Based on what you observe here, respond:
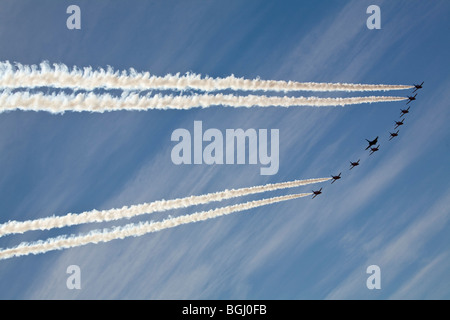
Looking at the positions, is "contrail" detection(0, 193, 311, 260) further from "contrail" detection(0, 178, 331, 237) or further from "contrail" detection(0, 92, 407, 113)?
"contrail" detection(0, 92, 407, 113)

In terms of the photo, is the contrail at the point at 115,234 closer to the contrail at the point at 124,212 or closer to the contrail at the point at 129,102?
the contrail at the point at 124,212

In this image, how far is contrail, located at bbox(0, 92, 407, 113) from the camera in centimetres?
3191

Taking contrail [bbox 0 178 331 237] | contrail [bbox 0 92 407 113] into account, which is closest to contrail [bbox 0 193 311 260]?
contrail [bbox 0 178 331 237]

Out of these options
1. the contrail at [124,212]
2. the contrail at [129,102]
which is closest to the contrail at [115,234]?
the contrail at [124,212]

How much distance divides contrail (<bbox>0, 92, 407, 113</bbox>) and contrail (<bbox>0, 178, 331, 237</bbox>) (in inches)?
494

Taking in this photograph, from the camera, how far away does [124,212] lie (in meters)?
47.2

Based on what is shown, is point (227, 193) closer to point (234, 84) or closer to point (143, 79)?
point (234, 84)

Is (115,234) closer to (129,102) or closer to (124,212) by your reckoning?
(124,212)

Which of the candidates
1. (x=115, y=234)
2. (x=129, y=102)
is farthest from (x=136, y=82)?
(x=115, y=234)

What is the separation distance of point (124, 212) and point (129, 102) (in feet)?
46.7

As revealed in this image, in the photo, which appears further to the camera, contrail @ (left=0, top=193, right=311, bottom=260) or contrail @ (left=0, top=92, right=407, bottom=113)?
contrail @ (left=0, top=193, right=311, bottom=260)

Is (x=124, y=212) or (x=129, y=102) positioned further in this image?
(x=124, y=212)

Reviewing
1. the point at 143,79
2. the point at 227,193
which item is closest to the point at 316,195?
the point at 227,193
